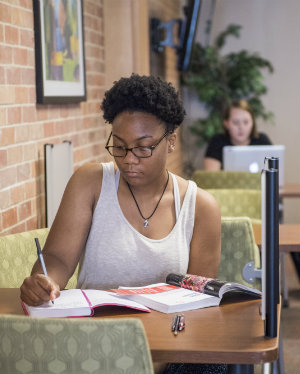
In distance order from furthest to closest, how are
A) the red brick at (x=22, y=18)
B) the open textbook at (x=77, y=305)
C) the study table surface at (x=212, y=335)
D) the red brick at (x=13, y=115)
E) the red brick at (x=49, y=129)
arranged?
the red brick at (x=49, y=129), the red brick at (x=22, y=18), the red brick at (x=13, y=115), the open textbook at (x=77, y=305), the study table surface at (x=212, y=335)

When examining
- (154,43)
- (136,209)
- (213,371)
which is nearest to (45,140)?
(136,209)

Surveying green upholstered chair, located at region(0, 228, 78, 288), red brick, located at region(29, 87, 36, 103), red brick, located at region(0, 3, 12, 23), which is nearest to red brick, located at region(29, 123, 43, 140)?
red brick, located at region(29, 87, 36, 103)

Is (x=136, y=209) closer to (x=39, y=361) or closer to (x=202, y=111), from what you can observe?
(x=39, y=361)

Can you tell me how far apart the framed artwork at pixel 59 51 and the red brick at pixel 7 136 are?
413 millimetres

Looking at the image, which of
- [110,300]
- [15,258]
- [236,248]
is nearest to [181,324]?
[110,300]

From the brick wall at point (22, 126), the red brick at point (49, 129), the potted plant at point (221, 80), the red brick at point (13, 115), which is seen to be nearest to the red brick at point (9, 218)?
the brick wall at point (22, 126)

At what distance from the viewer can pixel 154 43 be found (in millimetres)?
6090

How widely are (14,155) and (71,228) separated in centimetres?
92

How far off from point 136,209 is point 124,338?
990 millimetres

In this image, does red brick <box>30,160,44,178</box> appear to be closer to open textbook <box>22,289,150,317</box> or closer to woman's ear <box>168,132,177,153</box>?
woman's ear <box>168,132,177,153</box>

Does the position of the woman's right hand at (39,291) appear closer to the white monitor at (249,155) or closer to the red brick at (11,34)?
the red brick at (11,34)

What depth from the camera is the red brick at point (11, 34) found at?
290 centimetres

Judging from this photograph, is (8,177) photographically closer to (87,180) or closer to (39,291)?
(87,180)

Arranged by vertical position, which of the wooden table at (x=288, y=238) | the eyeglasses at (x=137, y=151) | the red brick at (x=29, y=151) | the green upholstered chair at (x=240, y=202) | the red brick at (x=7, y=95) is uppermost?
the red brick at (x=7, y=95)
